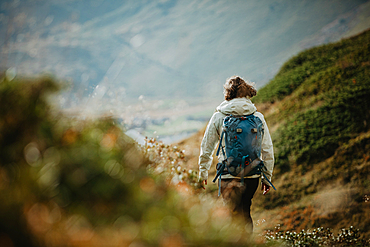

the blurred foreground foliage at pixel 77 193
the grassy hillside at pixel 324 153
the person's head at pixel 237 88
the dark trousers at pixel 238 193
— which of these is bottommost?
the grassy hillside at pixel 324 153

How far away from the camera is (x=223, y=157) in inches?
111

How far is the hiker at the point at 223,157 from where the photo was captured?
2730 millimetres

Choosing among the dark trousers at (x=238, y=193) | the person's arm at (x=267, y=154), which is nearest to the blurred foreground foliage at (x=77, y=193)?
the dark trousers at (x=238, y=193)

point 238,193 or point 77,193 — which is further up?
point 77,193

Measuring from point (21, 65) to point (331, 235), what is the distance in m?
6.44

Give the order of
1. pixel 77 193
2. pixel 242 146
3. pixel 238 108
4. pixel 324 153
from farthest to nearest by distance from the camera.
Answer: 1. pixel 324 153
2. pixel 238 108
3. pixel 242 146
4. pixel 77 193

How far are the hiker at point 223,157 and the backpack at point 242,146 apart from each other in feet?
0.35

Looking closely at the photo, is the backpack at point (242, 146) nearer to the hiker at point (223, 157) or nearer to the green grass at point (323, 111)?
the hiker at point (223, 157)

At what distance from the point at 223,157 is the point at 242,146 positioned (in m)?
0.32

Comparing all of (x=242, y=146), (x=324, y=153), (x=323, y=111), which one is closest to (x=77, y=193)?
(x=242, y=146)

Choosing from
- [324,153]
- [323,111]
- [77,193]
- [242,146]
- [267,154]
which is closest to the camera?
[77,193]

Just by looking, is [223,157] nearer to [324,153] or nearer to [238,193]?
[238,193]

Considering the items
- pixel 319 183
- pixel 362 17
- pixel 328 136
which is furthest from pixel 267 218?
pixel 362 17

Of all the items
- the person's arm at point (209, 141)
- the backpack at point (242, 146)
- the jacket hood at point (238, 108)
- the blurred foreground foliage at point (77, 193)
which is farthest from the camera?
the person's arm at point (209, 141)
